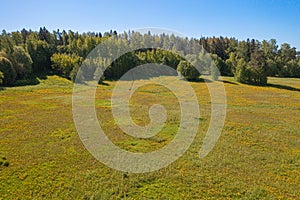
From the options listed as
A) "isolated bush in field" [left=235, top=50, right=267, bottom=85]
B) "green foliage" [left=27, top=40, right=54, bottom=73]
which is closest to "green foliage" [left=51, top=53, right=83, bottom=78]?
"green foliage" [left=27, top=40, right=54, bottom=73]

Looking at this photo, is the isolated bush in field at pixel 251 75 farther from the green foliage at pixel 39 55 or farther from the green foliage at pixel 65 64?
the green foliage at pixel 39 55

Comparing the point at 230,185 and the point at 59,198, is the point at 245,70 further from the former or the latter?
the point at 59,198

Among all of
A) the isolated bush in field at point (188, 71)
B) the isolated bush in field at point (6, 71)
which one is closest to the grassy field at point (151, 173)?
the isolated bush in field at point (6, 71)

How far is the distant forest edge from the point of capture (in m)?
74.6

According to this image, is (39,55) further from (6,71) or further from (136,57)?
(136,57)

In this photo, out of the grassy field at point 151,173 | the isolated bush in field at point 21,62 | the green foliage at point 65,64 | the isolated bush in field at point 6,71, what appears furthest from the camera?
the green foliage at point 65,64

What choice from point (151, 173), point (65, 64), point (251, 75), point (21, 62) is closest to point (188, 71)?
point (251, 75)

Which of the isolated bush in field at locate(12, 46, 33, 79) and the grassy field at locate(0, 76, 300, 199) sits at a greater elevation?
the isolated bush in field at locate(12, 46, 33, 79)

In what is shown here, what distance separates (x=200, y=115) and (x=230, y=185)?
61.4 feet

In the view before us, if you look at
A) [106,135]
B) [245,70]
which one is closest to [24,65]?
[106,135]

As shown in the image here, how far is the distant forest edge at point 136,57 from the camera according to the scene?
74562mm

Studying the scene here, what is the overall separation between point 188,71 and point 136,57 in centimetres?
2515

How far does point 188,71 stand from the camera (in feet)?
273

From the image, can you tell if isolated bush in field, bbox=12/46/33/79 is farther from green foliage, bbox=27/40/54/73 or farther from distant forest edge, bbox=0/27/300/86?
green foliage, bbox=27/40/54/73
